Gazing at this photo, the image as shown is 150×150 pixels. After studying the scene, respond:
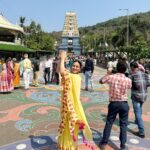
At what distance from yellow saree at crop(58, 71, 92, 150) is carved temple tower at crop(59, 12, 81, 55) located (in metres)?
111

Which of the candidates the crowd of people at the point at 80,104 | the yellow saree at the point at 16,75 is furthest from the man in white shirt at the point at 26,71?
the crowd of people at the point at 80,104

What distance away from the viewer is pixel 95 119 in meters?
8.41

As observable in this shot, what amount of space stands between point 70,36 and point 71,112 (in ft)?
379

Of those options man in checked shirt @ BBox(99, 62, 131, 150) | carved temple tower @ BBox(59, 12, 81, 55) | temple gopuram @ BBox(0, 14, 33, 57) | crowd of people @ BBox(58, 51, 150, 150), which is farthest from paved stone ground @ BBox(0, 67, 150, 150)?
carved temple tower @ BBox(59, 12, 81, 55)

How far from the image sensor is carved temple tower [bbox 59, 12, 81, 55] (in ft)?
384

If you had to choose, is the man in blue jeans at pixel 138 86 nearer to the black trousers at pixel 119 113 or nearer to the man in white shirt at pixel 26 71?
the black trousers at pixel 119 113

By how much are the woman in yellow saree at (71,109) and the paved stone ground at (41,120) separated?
2.81 feet

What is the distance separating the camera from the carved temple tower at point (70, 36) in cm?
11703

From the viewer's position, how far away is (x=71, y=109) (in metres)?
5.04

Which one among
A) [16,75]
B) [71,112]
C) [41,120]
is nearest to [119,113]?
[71,112]

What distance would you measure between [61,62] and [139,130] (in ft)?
9.74

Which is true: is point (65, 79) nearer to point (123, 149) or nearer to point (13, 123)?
point (123, 149)

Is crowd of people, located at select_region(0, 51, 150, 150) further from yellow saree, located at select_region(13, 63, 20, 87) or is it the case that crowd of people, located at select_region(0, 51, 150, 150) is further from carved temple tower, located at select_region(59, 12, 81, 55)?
carved temple tower, located at select_region(59, 12, 81, 55)

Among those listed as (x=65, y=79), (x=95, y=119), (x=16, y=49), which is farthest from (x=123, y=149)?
(x=16, y=49)
